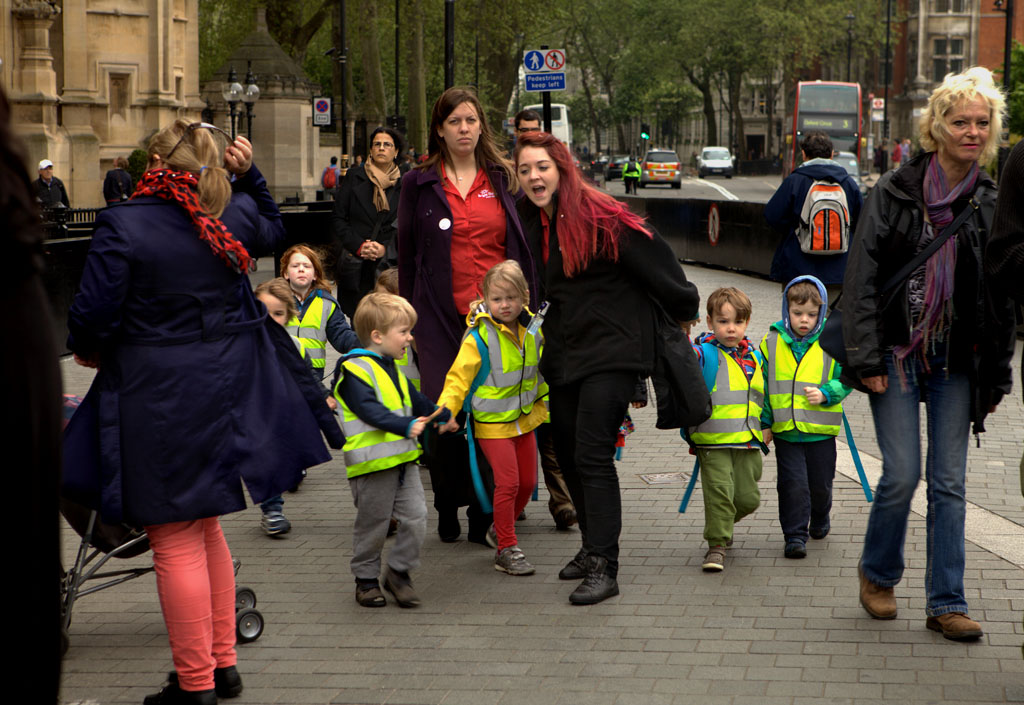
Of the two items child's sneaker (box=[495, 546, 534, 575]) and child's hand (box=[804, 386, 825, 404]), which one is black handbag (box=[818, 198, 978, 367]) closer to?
child's hand (box=[804, 386, 825, 404])

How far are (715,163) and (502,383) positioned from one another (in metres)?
76.1

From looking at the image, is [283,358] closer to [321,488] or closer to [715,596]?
[715,596]

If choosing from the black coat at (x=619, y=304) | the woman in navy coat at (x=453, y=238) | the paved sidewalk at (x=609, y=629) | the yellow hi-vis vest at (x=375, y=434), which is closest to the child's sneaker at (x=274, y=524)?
the paved sidewalk at (x=609, y=629)

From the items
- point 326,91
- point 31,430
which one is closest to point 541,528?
point 31,430

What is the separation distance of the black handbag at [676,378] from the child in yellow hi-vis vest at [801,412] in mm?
795

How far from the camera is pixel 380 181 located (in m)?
9.07

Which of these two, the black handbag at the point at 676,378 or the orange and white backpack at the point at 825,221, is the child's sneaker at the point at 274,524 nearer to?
the black handbag at the point at 676,378

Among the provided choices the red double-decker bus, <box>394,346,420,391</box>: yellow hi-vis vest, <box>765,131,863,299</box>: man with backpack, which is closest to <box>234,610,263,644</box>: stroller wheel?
<box>394,346,420,391</box>: yellow hi-vis vest

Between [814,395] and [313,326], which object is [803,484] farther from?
[313,326]

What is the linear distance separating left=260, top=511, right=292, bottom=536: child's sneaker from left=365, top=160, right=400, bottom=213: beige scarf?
2.92m

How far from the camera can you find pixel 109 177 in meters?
28.6

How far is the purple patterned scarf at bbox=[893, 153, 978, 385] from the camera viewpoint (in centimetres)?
479

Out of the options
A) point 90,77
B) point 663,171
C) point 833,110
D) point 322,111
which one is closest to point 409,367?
point 90,77

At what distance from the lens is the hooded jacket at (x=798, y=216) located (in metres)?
8.99
